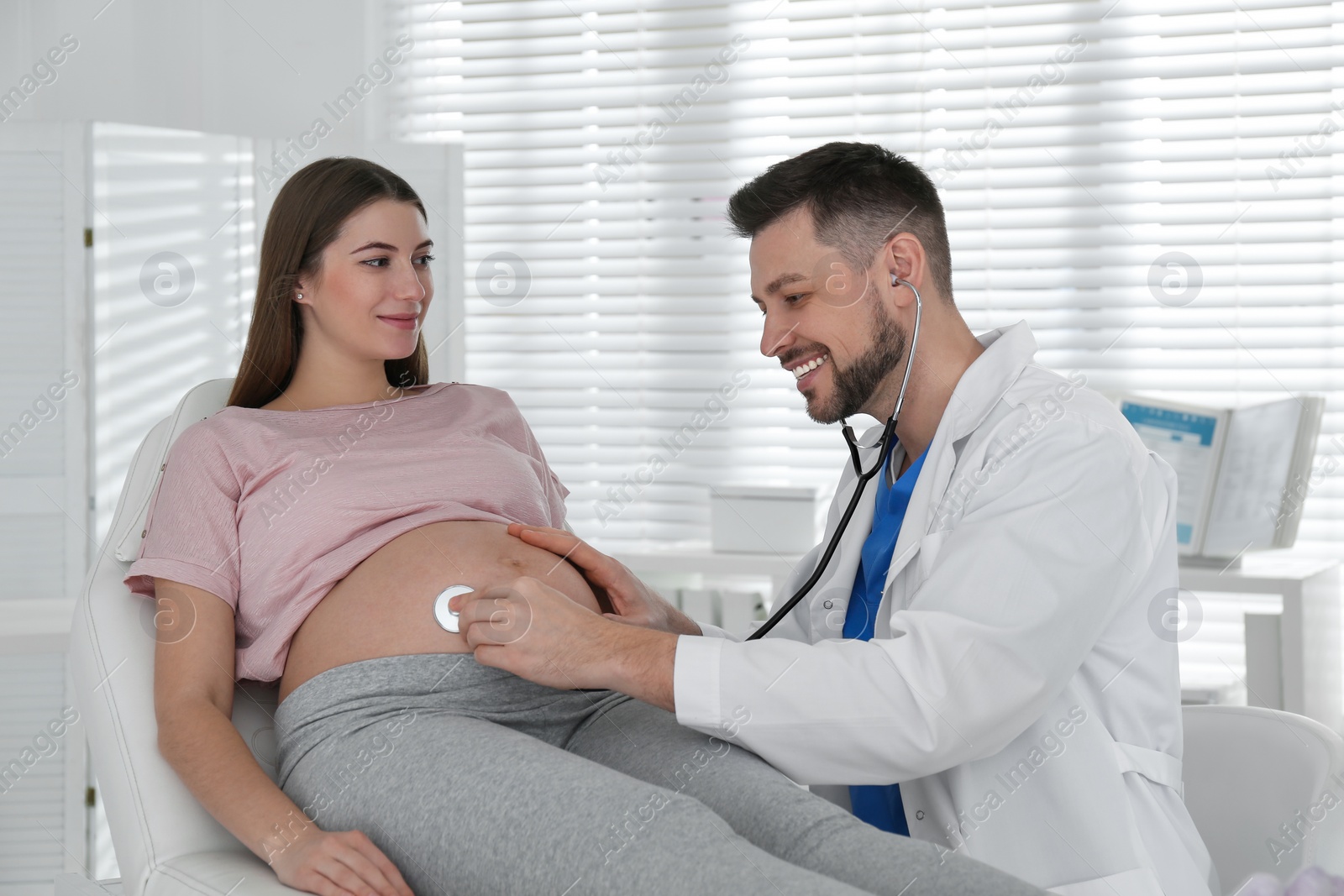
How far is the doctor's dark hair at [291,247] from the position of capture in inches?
58.6

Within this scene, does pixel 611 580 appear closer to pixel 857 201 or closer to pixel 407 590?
pixel 407 590

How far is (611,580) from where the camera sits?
1.40 metres

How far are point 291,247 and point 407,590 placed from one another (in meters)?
0.54

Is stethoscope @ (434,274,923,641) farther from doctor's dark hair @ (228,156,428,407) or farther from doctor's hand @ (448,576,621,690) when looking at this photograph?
doctor's dark hair @ (228,156,428,407)

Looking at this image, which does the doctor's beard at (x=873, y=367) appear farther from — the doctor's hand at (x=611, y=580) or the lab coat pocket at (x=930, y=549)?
the doctor's hand at (x=611, y=580)

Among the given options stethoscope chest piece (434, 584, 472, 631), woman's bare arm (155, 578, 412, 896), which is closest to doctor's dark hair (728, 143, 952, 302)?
stethoscope chest piece (434, 584, 472, 631)

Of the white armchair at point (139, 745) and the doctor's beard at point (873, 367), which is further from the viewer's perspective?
the doctor's beard at point (873, 367)

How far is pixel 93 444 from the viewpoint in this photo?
2.25 metres

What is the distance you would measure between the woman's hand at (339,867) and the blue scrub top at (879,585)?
579 millimetres

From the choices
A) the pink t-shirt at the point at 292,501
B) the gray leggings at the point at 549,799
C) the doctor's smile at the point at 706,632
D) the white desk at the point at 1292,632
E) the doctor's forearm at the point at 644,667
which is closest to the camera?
the gray leggings at the point at 549,799

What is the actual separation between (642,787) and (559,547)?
1.41 ft

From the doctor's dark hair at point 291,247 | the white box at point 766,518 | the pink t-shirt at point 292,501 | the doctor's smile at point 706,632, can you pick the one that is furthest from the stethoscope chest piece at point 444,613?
the white box at point 766,518

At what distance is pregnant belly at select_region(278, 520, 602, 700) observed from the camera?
1214 millimetres

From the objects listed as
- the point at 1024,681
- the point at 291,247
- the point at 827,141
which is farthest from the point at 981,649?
the point at 827,141
